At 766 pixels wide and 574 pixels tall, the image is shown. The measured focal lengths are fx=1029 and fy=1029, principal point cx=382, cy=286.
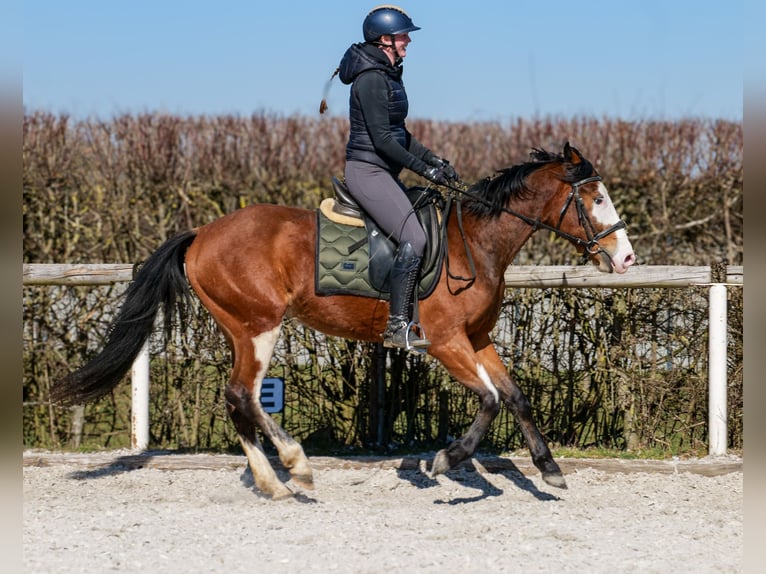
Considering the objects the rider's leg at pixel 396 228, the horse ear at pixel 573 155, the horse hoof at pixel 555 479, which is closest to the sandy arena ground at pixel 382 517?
the horse hoof at pixel 555 479

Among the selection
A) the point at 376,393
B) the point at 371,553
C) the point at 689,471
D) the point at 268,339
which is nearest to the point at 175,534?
the point at 371,553

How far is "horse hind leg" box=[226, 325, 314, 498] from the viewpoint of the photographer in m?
6.66

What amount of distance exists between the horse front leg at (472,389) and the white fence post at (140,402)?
2545 mm

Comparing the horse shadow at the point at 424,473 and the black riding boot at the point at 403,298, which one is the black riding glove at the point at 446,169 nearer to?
the black riding boot at the point at 403,298

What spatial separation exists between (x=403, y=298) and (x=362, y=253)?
43cm

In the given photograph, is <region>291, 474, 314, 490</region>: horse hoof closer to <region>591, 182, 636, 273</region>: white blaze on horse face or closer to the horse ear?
<region>591, 182, 636, 273</region>: white blaze on horse face

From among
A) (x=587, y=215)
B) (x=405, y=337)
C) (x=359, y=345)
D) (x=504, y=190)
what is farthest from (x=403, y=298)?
(x=359, y=345)

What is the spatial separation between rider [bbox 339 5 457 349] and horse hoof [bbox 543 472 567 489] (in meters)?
1.14

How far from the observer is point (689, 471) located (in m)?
7.19

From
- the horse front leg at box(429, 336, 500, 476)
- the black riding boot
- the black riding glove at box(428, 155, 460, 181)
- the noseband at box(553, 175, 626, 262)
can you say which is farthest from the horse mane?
the horse front leg at box(429, 336, 500, 476)

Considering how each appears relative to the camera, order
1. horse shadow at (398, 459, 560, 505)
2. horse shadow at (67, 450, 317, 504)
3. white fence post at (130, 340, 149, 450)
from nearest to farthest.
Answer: horse shadow at (398, 459, 560, 505) < horse shadow at (67, 450, 317, 504) < white fence post at (130, 340, 149, 450)

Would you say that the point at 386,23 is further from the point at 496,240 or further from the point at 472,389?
the point at 472,389

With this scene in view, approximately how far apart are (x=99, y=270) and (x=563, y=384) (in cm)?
373

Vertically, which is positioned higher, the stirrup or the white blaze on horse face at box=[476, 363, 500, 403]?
the stirrup
